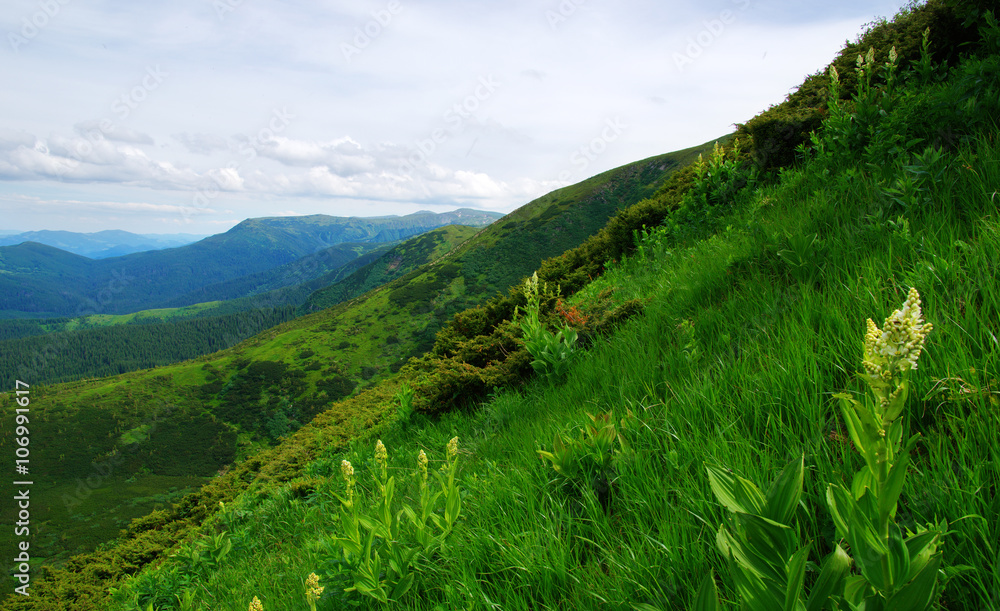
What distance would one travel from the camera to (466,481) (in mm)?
3156

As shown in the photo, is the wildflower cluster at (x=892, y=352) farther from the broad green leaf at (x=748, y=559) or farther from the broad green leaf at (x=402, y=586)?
the broad green leaf at (x=402, y=586)

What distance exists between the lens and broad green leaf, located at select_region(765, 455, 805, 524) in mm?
1289

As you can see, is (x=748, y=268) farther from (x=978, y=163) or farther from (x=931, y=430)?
(x=931, y=430)

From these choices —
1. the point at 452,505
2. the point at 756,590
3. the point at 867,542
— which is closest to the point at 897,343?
the point at 867,542

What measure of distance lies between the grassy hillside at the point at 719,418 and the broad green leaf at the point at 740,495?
19 cm

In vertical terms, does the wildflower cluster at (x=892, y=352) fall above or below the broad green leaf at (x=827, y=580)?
above

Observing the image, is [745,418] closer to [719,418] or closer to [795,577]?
[719,418]

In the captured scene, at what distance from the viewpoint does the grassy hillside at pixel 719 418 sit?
1649 millimetres

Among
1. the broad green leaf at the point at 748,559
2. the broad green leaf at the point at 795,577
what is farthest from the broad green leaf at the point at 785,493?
the broad green leaf at the point at 795,577

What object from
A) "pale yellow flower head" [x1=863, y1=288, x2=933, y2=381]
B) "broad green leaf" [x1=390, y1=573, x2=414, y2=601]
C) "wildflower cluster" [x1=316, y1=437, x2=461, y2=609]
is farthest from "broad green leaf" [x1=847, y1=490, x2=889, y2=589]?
"broad green leaf" [x1=390, y1=573, x2=414, y2=601]

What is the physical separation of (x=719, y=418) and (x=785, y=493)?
0.96m

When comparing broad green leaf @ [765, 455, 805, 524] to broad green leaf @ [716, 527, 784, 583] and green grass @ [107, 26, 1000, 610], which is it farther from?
green grass @ [107, 26, 1000, 610]

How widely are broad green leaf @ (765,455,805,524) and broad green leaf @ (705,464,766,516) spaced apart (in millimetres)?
29

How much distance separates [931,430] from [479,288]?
12170 centimetres
